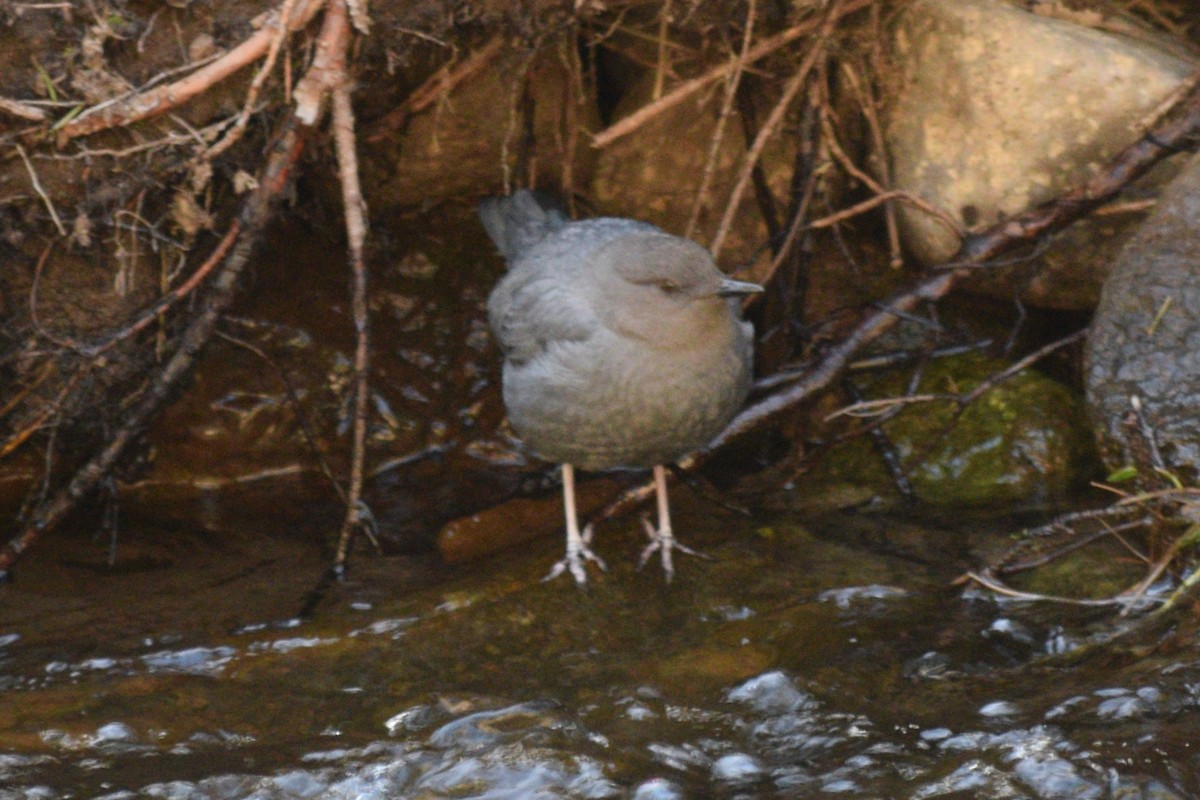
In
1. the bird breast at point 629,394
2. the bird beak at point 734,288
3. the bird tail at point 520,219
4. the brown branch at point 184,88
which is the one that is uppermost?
the brown branch at point 184,88

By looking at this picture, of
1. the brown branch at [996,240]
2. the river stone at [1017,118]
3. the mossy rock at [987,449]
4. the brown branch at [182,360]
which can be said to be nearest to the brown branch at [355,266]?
the brown branch at [182,360]

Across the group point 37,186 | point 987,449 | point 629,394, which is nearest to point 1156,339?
point 987,449

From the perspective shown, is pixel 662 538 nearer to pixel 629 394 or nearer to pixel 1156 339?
pixel 629 394

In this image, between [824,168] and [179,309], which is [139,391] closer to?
[179,309]

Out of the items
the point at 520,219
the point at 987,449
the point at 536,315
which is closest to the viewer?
the point at 536,315

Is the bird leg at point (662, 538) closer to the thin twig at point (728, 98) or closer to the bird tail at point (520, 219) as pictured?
the bird tail at point (520, 219)

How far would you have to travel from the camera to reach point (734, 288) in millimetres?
4227

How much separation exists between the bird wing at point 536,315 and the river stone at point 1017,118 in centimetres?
162

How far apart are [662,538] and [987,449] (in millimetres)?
1434

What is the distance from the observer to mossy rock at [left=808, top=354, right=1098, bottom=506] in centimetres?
512

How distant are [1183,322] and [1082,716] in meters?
1.42

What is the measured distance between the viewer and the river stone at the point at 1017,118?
489 cm

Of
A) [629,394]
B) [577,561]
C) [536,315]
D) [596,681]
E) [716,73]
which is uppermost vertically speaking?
[716,73]

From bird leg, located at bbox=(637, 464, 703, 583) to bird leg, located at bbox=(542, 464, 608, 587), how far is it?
0.59 feet
